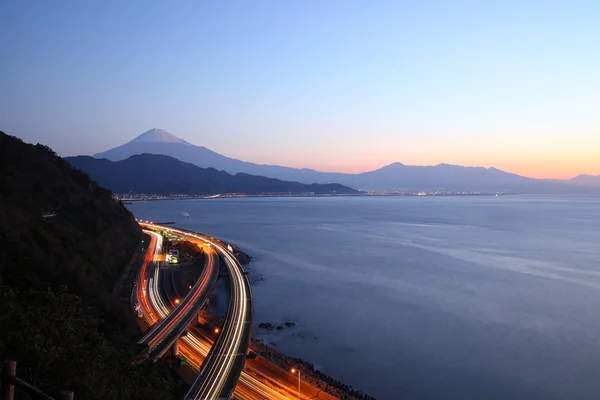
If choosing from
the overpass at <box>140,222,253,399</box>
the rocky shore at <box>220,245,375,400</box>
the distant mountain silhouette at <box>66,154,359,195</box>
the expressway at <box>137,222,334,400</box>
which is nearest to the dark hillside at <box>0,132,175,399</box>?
the overpass at <box>140,222,253,399</box>

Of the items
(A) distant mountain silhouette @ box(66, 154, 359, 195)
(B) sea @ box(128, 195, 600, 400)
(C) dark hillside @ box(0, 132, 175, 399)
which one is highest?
(A) distant mountain silhouette @ box(66, 154, 359, 195)

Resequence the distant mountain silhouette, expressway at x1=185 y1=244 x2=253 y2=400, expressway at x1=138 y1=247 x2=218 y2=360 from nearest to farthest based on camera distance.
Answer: expressway at x1=185 y1=244 x2=253 y2=400 → expressway at x1=138 y1=247 x2=218 y2=360 → the distant mountain silhouette

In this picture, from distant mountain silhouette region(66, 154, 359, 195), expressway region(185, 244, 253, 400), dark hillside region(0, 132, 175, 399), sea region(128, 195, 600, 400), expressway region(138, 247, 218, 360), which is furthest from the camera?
distant mountain silhouette region(66, 154, 359, 195)

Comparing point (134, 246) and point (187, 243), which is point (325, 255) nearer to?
point (187, 243)

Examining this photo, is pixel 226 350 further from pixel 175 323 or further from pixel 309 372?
pixel 309 372

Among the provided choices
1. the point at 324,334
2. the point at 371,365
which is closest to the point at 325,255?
the point at 324,334

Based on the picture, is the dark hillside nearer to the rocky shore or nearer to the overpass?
the overpass

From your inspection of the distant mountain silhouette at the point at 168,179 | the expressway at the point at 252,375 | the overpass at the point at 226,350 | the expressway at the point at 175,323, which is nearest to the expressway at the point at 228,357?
the overpass at the point at 226,350

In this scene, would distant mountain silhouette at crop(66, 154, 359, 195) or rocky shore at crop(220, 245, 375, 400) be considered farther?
distant mountain silhouette at crop(66, 154, 359, 195)
